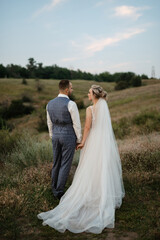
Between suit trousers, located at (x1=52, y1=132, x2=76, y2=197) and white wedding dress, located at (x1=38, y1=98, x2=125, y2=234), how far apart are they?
251 millimetres

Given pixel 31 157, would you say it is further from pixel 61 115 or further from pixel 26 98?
pixel 26 98

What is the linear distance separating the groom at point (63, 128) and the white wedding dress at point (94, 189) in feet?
0.92

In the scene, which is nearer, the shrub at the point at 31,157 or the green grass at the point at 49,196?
the green grass at the point at 49,196

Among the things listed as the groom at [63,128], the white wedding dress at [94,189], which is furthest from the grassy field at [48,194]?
the groom at [63,128]

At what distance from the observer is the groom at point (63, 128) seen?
402 cm

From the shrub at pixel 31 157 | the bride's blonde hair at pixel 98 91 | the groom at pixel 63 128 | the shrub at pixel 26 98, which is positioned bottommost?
the shrub at pixel 31 157

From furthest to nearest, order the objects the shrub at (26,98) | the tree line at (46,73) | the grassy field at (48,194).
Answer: the tree line at (46,73) < the shrub at (26,98) < the grassy field at (48,194)

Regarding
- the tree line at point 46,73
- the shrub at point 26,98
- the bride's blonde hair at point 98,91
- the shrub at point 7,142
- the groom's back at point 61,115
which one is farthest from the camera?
the tree line at point 46,73

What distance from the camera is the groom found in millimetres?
4020

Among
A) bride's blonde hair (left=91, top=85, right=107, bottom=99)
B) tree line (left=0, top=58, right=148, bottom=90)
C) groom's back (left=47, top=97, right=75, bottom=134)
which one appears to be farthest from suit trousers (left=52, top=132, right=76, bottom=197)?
tree line (left=0, top=58, right=148, bottom=90)

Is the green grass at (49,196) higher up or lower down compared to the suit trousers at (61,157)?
lower down

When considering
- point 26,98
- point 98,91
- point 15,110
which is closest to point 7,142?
point 98,91

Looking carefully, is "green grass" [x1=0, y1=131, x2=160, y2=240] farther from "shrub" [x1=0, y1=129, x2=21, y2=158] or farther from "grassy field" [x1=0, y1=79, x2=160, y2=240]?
"shrub" [x1=0, y1=129, x2=21, y2=158]

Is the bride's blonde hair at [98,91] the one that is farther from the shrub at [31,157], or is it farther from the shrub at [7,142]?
the shrub at [7,142]
